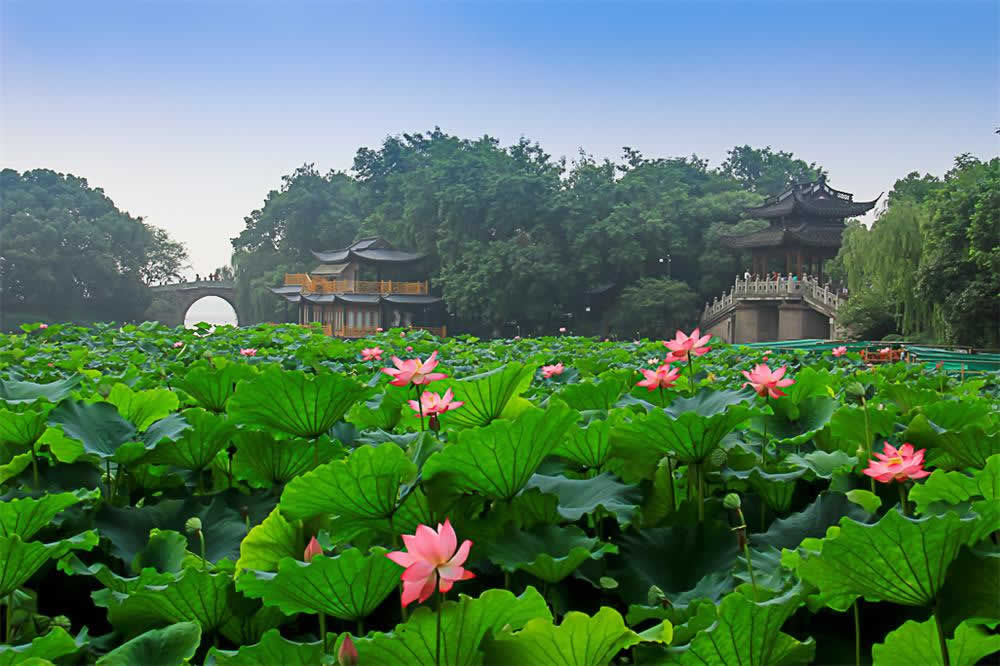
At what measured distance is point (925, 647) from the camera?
50 cm

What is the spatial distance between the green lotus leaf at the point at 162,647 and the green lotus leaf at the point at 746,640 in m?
0.33

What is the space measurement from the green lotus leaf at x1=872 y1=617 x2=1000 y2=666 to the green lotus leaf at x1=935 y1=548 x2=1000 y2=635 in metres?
0.04

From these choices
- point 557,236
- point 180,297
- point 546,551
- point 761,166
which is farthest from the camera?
point 761,166

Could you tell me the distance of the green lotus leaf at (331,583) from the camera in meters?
0.54

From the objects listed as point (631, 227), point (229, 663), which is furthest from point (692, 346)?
point (631, 227)

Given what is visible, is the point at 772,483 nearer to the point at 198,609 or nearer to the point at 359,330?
the point at 198,609

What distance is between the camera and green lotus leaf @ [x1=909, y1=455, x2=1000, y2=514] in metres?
0.67

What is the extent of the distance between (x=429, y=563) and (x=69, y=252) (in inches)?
1197

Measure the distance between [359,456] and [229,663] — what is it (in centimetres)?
17

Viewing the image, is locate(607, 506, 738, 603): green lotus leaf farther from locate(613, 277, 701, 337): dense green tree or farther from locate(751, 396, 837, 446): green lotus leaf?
locate(613, 277, 701, 337): dense green tree

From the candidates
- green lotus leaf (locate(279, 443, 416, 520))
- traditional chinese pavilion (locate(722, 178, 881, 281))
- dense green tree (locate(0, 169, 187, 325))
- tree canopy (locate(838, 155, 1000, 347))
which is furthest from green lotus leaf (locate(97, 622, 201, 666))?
dense green tree (locate(0, 169, 187, 325))

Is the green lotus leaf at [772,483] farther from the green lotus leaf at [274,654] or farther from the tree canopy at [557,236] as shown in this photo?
the tree canopy at [557,236]

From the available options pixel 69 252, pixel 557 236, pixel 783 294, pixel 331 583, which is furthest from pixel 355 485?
pixel 69 252

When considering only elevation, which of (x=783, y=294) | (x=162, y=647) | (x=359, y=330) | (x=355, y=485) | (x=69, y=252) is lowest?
(x=359, y=330)
